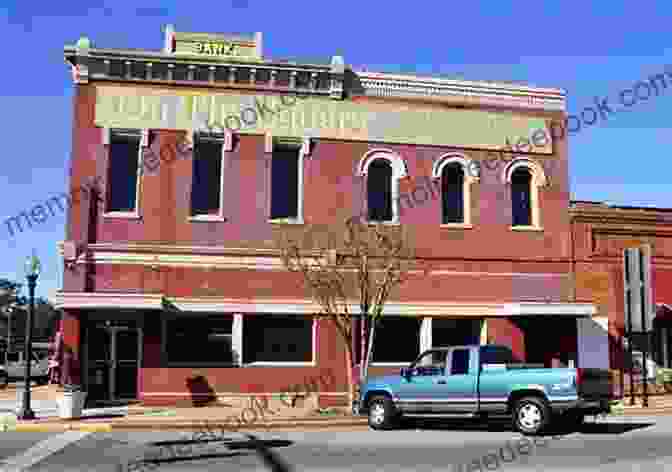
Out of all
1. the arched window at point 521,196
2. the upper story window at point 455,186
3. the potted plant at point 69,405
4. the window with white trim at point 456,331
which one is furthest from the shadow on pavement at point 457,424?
the arched window at point 521,196

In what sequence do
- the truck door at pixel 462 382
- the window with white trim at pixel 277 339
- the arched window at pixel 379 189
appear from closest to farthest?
the truck door at pixel 462 382 → the window with white trim at pixel 277 339 → the arched window at pixel 379 189

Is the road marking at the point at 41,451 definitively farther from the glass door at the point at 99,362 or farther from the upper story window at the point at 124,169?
the upper story window at the point at 124,169

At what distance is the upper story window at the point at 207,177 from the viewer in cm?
2319

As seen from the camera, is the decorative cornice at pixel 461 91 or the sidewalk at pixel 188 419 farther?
the decorative cornice at pixel 461 91

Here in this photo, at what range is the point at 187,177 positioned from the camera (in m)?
23.0

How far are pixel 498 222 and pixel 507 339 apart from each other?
353 centimetres

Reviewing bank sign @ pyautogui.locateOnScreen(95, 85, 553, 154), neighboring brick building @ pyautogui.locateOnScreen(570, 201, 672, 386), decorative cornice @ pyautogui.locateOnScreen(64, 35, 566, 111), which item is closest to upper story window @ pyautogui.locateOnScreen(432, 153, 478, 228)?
bank sign @ pyautogui.locateOnScreen(95, 85, 553, 154)

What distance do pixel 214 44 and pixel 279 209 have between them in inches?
208

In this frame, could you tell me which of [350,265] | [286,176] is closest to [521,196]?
[350,265]

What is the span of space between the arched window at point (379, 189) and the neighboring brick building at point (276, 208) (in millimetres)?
47

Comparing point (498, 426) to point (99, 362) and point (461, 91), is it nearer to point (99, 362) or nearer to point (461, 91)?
point (99, 362)

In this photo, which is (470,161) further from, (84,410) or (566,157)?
(84,410)

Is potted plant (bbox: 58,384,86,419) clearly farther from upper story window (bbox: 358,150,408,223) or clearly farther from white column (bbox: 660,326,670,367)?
white column (bbox: 660,326,670,367)

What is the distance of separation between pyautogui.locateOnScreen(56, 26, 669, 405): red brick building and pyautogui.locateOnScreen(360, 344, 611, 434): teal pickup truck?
5.49 meters
